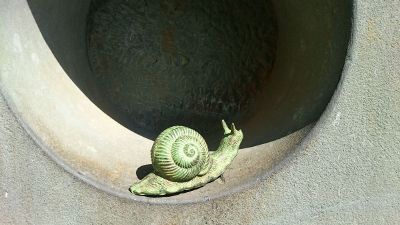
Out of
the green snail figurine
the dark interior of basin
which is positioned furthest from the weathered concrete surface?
the dark interior of basin

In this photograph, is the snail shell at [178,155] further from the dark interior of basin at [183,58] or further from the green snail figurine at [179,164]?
the dark interior of basin at [183,58]

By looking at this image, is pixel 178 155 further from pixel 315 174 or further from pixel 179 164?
pixel 315 174

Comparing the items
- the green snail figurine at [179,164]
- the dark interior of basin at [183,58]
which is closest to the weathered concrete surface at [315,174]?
the green snail figurine at [179,164]

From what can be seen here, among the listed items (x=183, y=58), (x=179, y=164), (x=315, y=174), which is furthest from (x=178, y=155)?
(x=183, y=58)

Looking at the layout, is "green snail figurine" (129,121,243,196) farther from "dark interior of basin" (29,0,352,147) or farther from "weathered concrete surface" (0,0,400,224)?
"dark interior of basin" (29,0,352,147)

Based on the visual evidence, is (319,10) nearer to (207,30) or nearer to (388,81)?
(388,81)
